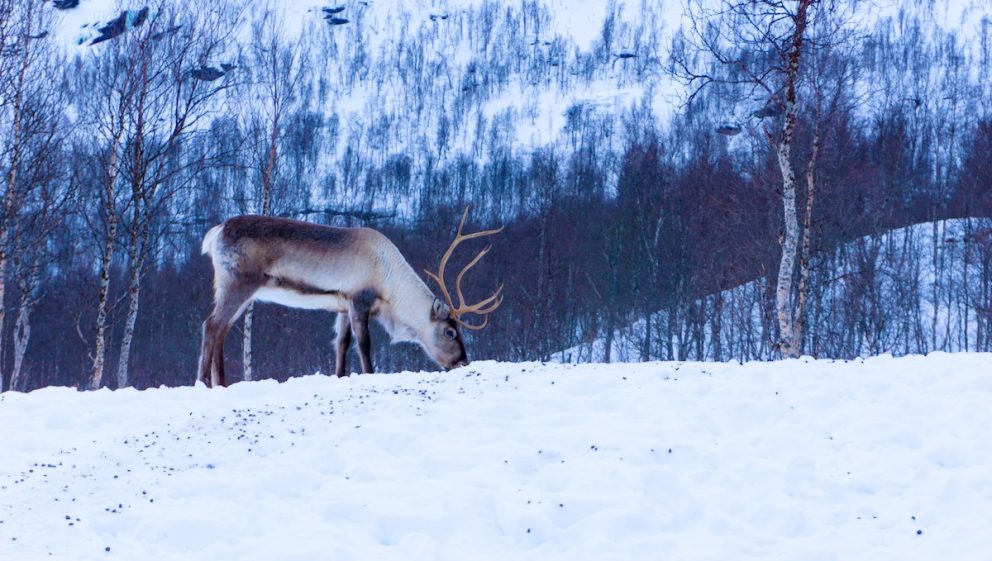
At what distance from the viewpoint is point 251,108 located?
70.9 feet

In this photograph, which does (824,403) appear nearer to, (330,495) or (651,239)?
(330,495)

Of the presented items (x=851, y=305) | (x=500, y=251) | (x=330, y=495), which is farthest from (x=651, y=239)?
(x=330, y=495)

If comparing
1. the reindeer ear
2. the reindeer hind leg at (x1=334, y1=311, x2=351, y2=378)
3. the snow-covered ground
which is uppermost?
the reindeer ear

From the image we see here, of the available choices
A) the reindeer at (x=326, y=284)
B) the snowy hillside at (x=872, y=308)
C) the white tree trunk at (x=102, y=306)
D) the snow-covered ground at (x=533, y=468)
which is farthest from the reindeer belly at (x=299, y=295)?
the snowy hillside at (x=872, y=308)

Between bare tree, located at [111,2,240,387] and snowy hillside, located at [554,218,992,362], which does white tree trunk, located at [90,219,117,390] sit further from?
snowy hillside, located at [554,218,992,362]

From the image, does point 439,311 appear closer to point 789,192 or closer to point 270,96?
point 789,192

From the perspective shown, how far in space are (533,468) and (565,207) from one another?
34837 millimetres

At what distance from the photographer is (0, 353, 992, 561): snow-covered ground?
5.00m

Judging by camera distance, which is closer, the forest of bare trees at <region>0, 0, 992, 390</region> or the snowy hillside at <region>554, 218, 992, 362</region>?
the forest of bare trees at <region>0, 0, 992, 390</region>

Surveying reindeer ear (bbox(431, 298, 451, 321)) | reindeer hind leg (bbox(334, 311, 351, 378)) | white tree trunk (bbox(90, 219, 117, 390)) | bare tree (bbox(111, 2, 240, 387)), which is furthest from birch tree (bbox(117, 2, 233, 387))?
reindeer ear (bbox(431, 298, 451, 321))

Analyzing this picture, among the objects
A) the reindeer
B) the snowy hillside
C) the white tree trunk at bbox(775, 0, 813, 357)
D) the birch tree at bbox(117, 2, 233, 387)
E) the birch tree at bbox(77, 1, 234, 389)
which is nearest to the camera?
the reindeer

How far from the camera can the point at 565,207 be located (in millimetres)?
40469

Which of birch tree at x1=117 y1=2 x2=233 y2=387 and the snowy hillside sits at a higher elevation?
birch tree at x1=117 y1=2 x2=233 y2=387

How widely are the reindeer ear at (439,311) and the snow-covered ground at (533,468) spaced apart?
306 cm
